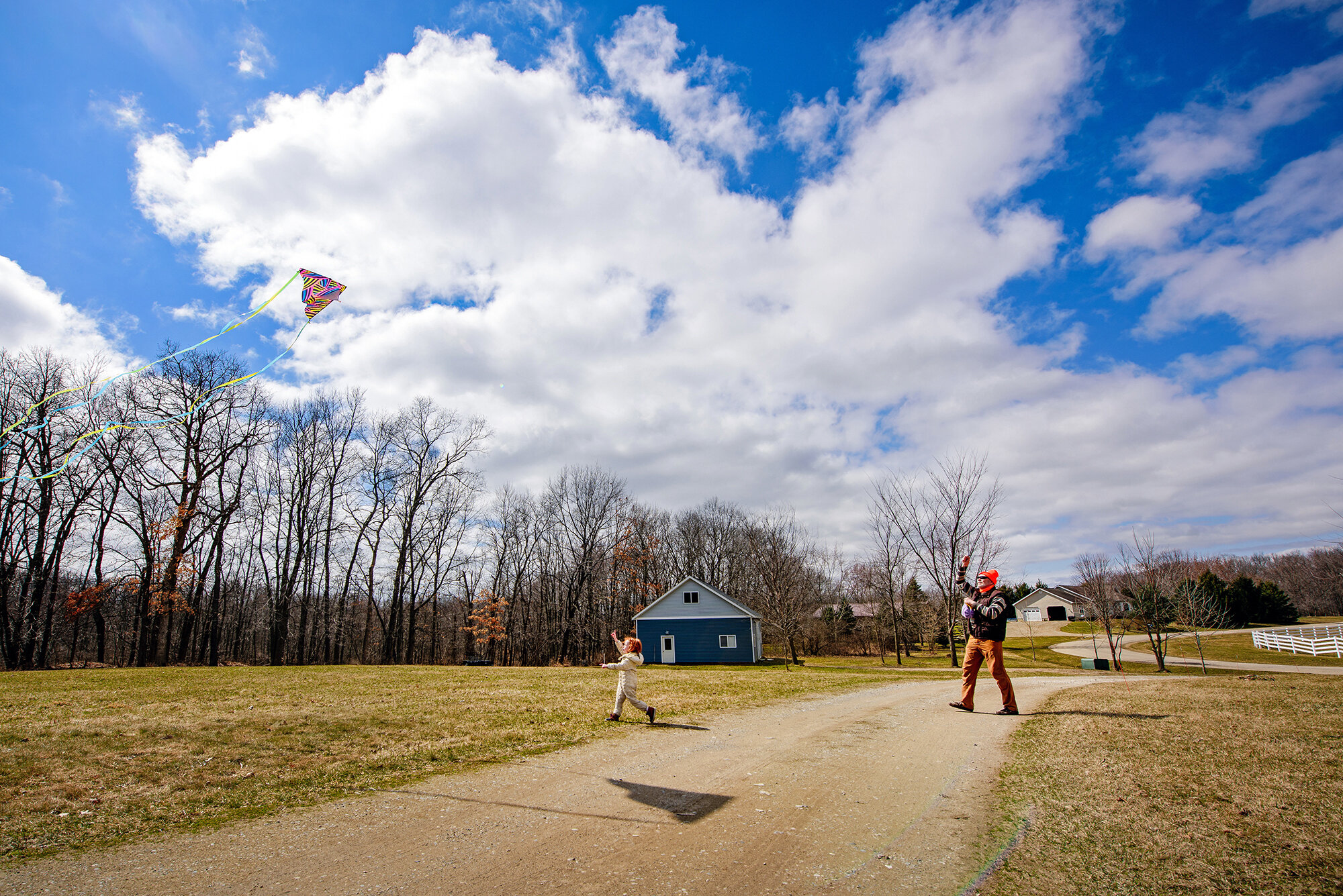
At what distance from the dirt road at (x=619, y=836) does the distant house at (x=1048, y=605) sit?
75.7 metres

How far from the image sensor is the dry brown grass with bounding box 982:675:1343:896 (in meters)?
3.67

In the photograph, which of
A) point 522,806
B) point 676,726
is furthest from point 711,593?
point 522,806

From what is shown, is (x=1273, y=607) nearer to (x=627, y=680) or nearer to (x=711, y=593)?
(x=711, y=593)

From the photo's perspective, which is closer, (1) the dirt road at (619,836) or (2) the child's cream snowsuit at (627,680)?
(1) the dirt road at (619,836)

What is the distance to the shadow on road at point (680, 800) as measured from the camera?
5.21 m

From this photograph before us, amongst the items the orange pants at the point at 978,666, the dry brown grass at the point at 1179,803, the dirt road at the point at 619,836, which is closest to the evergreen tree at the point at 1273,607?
the dry brown grass at the point at 1179,803

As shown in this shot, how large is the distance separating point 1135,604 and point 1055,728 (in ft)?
61.7

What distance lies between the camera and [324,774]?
266 inches

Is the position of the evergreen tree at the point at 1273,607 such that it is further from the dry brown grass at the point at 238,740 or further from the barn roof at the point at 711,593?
the dry brown grass at the point at 238,740

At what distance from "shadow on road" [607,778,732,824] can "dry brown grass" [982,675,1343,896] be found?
233 centimetres

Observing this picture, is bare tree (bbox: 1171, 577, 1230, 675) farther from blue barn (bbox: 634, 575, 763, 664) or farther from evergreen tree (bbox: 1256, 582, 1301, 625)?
evergreen tree (bbox: 1256, 582, 1301, 625)

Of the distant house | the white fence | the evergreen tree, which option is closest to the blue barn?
the white fence

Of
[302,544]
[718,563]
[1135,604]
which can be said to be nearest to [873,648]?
[718,563]

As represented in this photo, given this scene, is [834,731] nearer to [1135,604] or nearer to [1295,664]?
[1135,604]
